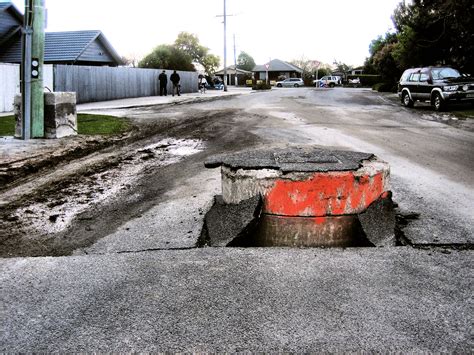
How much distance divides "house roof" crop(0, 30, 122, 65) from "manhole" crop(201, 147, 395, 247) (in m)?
31.5

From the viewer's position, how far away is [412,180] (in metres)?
6.79

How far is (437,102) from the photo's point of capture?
762 inches

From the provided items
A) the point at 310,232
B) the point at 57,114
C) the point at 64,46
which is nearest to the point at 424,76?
the point at 57,114

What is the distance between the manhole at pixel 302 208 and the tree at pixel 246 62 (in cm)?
10346

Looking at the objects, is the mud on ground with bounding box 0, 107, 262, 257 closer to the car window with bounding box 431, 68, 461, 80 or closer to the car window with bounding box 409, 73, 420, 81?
the car window with bounding box 431, 68, 461, 80

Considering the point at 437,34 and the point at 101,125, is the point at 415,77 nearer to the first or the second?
the point at 437,34

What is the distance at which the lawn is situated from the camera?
1202 centimetres

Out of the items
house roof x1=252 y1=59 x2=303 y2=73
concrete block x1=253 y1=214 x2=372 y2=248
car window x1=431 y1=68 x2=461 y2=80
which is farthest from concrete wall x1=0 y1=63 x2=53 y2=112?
house roof x1=252 y1=59 x2=303 y2=73

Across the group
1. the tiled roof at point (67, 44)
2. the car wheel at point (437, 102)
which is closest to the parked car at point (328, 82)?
the tiled roof at point (67, 44)

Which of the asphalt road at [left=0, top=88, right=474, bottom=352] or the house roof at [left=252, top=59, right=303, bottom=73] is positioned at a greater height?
the house roof at [left=252, top=59, right=303, bottom=73]

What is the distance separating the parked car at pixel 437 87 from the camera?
1850 centimetres

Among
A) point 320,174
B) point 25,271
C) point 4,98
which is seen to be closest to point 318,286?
point 320,174

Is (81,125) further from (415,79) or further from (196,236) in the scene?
(415,79)

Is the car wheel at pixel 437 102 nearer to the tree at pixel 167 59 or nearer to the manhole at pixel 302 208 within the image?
the manhole at pixel 302 208
